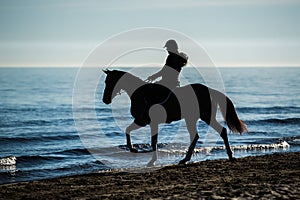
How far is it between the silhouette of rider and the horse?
170mm

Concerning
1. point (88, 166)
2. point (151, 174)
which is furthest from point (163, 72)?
point (88, 166)

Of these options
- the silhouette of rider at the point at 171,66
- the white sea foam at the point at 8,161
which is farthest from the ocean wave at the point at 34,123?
the silhouette of rider at the point at 171,66

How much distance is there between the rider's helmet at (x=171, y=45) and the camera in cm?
1282

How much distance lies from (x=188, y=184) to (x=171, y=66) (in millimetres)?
4005

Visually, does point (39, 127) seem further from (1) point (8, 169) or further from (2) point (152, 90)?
(2) point (152, 90)

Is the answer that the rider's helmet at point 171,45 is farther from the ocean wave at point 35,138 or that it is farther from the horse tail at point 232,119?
the ocean wave at point 35,138

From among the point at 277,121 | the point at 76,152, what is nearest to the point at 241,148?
the point at 76,152

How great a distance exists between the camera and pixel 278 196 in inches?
324

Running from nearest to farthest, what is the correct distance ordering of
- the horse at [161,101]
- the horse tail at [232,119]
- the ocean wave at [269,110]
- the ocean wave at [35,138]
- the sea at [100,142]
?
the horse at [161,101], the horse tail at [232,119], the sea at [100,142], the ocean wave at [35,138], the ocean wave at [269,110]

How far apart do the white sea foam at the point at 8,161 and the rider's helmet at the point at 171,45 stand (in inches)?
314

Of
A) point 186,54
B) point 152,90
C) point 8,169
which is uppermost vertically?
point 186,54

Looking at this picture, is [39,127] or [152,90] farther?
[39,127]

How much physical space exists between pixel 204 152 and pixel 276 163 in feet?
19.9

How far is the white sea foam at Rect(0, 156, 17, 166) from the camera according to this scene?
16891 millimetres
